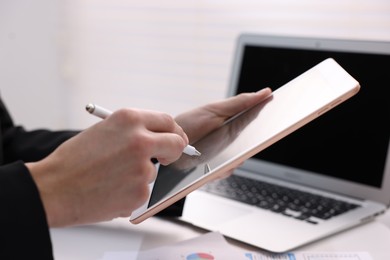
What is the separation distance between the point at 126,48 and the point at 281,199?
79cm

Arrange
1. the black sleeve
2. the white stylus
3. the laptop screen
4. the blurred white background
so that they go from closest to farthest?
1. the black sleeve
2. the white stylus
3. the laptop screen
4. the blurred white background

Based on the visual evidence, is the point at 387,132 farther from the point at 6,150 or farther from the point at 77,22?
the point at 77,22

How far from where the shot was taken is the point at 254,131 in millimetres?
582

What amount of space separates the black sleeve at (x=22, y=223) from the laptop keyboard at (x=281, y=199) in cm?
43

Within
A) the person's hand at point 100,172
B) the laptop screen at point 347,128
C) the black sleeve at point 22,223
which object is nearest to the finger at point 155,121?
the person's hand at point 100,172

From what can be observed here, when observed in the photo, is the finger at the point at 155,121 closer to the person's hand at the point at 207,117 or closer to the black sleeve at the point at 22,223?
the black sleeve at the point at 22,223

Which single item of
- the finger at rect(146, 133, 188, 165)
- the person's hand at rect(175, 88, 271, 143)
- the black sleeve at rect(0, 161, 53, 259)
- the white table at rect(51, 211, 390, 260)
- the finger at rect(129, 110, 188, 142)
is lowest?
the white table at rect(51, 211, 390, 260)

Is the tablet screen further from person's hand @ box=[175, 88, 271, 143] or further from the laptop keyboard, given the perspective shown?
the laptop keyboard

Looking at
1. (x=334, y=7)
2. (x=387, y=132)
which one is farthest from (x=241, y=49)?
(x=387, y=132)

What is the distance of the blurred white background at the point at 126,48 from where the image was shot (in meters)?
1.19

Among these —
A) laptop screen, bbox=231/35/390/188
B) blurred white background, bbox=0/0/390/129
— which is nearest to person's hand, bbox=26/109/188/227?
laptop screen, bbox=231/35/390/188

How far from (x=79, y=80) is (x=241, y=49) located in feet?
2.19

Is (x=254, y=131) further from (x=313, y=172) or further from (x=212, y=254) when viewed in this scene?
(x=313, y=172)

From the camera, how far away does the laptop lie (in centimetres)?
71
